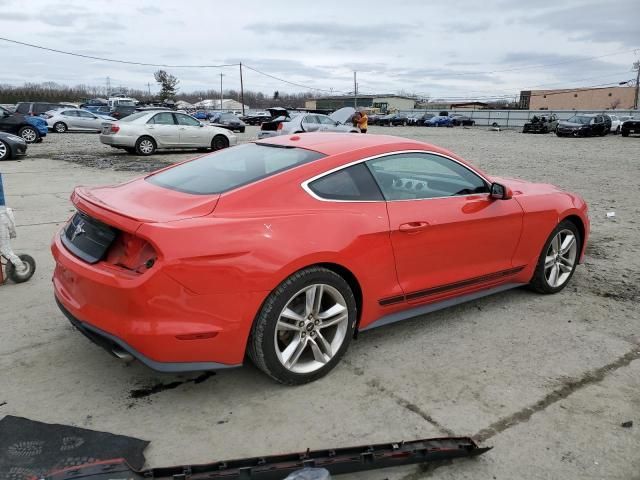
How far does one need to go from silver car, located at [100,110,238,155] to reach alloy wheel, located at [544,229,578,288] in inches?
567

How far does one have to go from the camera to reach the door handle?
351cm

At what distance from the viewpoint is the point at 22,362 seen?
342 cm

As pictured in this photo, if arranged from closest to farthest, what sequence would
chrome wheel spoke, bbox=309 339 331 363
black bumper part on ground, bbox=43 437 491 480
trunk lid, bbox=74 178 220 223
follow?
black bumper part on ground, bbox=43 437 491 480, trunk lid, bbox=74 178 220 223, chrome wheel spoke, bbox=309 339 331 363

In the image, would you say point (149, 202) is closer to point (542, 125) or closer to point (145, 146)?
point (145, 146)

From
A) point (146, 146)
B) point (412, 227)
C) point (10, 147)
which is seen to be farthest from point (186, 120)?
point (412, 227)

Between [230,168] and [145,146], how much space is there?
46.6 ft

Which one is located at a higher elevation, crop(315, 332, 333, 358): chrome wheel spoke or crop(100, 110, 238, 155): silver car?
crop(100, 110, 238, 155): silver car

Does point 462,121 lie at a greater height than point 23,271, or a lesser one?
greater

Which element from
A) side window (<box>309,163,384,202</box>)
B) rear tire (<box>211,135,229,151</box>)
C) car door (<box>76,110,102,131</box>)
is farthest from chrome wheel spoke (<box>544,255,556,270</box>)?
car door (<box>76,110,102,131</box>)

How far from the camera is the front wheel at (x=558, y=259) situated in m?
4.64

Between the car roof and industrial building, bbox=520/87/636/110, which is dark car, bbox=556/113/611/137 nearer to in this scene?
the car roof

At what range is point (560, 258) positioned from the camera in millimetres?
4824

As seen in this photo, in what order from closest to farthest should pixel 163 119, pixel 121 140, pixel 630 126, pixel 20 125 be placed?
1. pixel 121 140
2. pixel 163 119
3. pixel 20 125
4. pixel 630 126

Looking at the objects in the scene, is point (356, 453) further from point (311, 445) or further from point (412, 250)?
point (412, 250)
